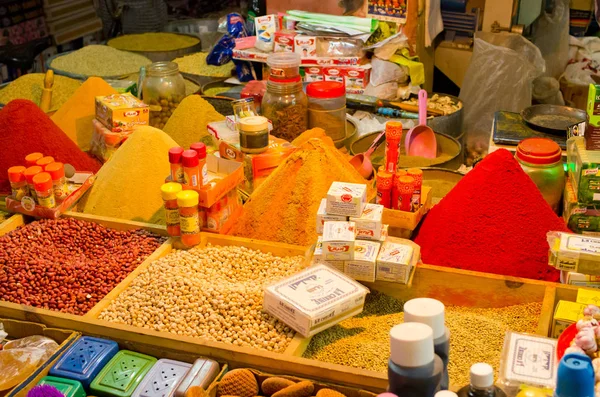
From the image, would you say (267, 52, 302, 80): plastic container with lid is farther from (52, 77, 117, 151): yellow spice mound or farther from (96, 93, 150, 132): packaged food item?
(52, 77, 117, 151): yellow spice mound

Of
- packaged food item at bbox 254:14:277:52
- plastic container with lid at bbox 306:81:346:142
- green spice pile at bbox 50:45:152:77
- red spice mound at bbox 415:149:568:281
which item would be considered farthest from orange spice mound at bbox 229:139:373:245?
green spice pile at bbox 50:45:152:77

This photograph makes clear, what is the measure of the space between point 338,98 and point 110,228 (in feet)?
2.91

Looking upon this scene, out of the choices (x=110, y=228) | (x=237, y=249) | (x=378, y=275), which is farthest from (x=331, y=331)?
(x=110, y=228)

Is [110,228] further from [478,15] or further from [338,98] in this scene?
[478,15]

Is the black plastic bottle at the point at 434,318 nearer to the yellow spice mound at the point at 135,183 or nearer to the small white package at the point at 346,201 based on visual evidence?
the small white package at the point at 346,201

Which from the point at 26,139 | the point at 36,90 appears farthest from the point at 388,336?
the point at 36,90

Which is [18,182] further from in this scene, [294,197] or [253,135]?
[294,197]

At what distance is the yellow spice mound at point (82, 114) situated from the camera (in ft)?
8.05

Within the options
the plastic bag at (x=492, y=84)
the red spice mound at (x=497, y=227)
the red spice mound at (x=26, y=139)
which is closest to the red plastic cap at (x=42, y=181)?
the red spice mound at (x=26, y=139)

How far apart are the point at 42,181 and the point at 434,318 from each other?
1.29 m

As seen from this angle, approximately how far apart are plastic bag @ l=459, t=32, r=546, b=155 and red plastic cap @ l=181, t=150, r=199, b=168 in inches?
61.9

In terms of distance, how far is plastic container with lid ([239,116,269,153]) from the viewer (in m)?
1.94

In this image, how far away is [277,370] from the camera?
4.45 ft

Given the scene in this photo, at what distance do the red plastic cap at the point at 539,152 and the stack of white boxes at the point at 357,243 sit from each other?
518 millimetres
